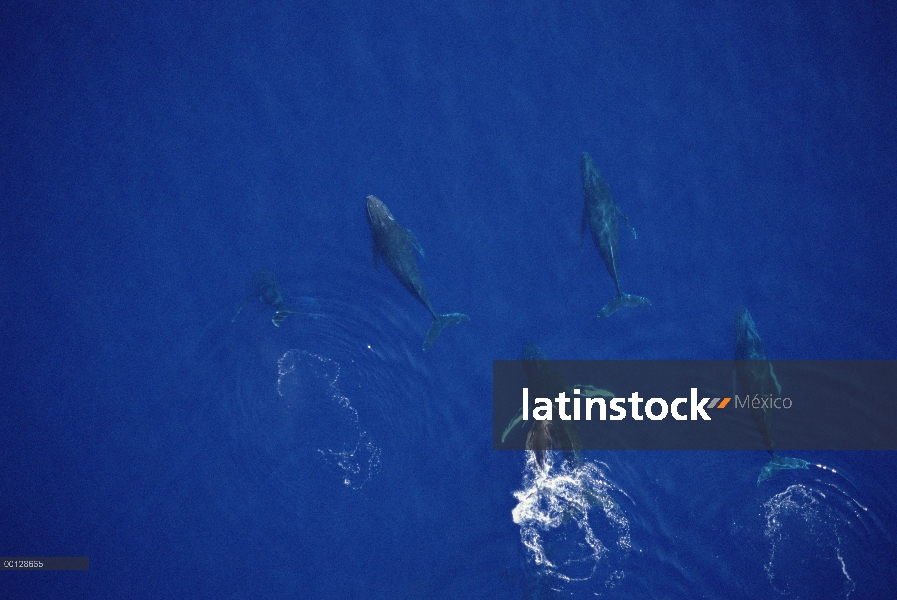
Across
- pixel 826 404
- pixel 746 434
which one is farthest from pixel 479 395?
pixel 826 404

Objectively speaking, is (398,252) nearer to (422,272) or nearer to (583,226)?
(422,272)

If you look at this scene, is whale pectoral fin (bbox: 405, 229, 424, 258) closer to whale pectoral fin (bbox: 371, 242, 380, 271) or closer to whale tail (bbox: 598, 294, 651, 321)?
whale pectoral fin (bbox: 371, 242, 380, 271)

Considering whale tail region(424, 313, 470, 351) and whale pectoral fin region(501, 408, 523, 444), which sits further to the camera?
whale tail region(424, 313, 470, 351)

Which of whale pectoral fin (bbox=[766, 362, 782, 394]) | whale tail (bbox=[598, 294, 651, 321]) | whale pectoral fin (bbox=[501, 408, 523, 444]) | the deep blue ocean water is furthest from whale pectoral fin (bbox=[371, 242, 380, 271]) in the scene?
whale pectoral fin (bbox=[766, 362, 782, 394])

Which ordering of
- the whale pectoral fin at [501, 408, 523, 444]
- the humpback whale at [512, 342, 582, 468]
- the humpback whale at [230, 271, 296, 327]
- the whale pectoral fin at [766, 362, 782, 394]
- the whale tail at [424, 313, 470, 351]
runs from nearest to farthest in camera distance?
the humpback whale at [512, 342, 582, 468] < the whale pectoral fin at [766, 362, 782, 394] < the whale pectoral fin at [501, 408, 523, 444] < the whale tail at [424, 313, 470, 351] < the humpback whale at [230, 271, 296, 327]

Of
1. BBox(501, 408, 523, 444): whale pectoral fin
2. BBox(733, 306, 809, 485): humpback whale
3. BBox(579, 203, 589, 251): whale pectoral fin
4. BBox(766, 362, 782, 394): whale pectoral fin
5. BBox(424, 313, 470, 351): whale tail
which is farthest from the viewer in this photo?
BBox(579, 203, 589, 251): whale pectoral fin

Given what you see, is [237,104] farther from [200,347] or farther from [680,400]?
[680,400]

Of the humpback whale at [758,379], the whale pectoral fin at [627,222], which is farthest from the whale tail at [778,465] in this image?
the whale pectoral fin at [627,222]
